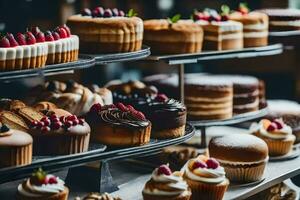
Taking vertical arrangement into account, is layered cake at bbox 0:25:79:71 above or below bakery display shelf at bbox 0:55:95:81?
above

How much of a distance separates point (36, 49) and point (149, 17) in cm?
423

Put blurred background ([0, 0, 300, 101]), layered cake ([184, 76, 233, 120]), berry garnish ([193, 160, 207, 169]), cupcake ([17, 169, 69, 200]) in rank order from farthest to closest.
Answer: blurred background ([0, 0, 300, 101]), layered cake ([184, 76, 233, 120]), berry garnish ([193, 160, 207, 169]), cupcake ([17, 169, 69, 200])

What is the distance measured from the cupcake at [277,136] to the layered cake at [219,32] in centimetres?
53

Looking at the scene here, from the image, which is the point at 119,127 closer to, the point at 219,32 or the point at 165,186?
the point at 165,186

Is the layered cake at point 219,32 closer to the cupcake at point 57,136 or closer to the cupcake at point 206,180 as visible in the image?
the cupcake at point 206,180

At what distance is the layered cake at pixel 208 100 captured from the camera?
13.5 feet

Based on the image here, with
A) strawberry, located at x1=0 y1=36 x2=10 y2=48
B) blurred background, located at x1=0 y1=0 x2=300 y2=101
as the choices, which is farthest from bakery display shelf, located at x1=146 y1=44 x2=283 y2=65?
blurred background, located at x1=0 y1=0 x2=300 y2=101

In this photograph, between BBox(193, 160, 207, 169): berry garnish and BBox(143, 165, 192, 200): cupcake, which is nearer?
BBox(143, 165, 192, 200): cupcake

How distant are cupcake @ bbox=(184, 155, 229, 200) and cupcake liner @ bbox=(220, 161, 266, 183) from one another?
0.30m

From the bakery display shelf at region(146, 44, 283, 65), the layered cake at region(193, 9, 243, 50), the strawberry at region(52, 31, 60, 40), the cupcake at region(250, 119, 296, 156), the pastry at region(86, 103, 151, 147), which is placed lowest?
the cupcake at region(250, 119, 296, 156)

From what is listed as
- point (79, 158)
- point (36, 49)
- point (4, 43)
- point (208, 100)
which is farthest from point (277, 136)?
point (4, 43)

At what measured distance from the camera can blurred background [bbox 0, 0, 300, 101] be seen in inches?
242

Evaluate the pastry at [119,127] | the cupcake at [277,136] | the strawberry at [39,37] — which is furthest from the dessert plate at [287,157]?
the strawberry at [39,37]

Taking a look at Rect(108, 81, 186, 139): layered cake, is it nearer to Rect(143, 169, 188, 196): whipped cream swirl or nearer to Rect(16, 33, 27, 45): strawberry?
Rect(143, 169, 188, 196): whipped cream swirl
